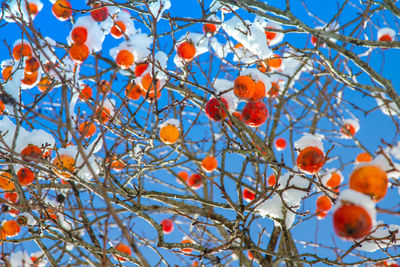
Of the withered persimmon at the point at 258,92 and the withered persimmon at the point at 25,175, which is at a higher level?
the withered persimmon at the point at 258,92

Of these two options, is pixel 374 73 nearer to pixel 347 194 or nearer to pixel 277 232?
pixel 347 194

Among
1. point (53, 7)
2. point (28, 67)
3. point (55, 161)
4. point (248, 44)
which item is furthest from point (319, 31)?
point (53, 7)

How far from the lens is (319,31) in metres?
2.13

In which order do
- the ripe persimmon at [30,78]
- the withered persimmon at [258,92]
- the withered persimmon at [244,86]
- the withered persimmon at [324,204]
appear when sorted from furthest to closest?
the ripe persimmon at [30,78] → the withered persimmon at [324,204] → the withered persimmon at [258,92] → the withered persimmon at [244,86]

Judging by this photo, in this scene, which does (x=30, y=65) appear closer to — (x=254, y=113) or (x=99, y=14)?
(x=99, y=14)

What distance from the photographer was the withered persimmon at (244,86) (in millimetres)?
2449

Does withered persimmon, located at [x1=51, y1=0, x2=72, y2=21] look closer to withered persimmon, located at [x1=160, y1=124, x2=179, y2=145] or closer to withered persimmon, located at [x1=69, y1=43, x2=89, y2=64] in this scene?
withered persimmon, located at [x1=69, y1=43, x2=89, y2=64]

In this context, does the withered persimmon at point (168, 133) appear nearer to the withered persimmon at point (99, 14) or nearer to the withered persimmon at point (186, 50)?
the withered persimmon at point (186, 50)

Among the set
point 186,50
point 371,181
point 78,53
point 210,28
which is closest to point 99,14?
point 78,53

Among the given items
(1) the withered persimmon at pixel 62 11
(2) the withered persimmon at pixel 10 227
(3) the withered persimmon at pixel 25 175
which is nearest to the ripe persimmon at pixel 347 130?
(3) the withered persimmon at pixel 25 175

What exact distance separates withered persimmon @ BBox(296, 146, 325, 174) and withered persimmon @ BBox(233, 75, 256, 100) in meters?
0.63

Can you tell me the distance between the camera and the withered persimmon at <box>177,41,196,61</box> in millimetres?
3406

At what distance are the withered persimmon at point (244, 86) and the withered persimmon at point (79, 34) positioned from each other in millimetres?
1857

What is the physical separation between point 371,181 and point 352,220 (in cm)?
24
